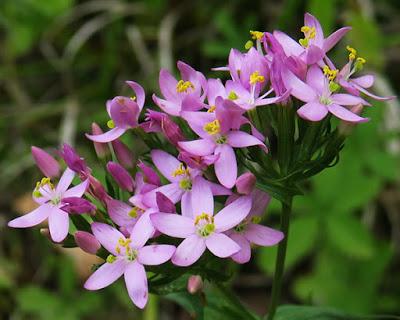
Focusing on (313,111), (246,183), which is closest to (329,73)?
(313,111)

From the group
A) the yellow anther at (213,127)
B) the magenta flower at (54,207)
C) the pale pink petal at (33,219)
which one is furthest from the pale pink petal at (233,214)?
the pale pink petal at (33,219)

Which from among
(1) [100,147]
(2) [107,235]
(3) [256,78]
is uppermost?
(3) [256,78]

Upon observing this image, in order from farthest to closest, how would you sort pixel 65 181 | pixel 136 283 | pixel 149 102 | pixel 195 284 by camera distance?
pixel 149 102
pixel 65 181
pixel 195 284
pixel 136 283

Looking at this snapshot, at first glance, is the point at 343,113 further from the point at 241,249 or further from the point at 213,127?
the point at 241,249

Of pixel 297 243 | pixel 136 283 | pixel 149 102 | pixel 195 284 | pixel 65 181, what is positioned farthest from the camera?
pixel 149 102

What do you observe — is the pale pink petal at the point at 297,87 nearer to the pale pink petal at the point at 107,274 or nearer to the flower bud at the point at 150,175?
the flower bud at the point at 150,175

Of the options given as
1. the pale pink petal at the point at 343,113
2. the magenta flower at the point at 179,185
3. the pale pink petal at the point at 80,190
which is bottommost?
the pale pink petal at the point at 80,190
